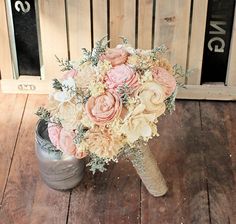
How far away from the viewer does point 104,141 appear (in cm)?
156

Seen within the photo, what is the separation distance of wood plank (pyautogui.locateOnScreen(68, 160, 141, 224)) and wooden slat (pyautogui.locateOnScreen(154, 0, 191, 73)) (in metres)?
0.42

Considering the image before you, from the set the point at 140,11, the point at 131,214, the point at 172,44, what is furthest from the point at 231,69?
the point at 131,214

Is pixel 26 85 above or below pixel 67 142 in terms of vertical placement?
below

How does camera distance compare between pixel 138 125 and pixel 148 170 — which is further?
pixel 148 170

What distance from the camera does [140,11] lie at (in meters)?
2.05

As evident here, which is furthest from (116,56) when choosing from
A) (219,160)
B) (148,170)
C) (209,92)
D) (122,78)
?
(209,92)

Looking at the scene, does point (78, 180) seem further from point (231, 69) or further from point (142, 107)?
point (231, 69)

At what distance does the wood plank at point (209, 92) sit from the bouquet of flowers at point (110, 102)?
570 mm

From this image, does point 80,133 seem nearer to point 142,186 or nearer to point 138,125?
point 138,125

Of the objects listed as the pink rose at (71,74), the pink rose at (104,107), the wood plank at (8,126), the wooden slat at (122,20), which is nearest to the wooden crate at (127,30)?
the wooden slat at (122,20)

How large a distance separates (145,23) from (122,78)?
1.86ft

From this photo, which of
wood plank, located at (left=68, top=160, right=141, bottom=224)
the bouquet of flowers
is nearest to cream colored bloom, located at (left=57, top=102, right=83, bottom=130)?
the bouquet of flowers

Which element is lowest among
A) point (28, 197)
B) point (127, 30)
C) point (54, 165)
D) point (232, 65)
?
point (28, 197)

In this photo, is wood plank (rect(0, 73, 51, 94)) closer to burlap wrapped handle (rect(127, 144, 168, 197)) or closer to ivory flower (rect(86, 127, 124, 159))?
burlap wrapped handle (rect(127, 144, 168, 197))
